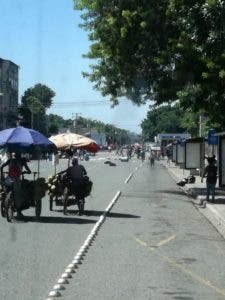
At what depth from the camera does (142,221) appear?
17.2m

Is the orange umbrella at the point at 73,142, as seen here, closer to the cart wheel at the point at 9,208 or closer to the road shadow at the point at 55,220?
the road shadow at the point at 55,220

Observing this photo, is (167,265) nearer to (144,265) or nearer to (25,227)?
(144,265)

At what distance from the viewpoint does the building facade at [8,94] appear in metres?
107

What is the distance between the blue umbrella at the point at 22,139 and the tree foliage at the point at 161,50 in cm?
636

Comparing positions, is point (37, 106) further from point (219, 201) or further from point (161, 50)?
point (219, 201)

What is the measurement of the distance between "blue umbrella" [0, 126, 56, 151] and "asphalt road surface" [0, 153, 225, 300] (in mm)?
1841

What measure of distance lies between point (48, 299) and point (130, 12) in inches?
747

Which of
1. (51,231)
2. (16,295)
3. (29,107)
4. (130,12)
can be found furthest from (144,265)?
(29,107)

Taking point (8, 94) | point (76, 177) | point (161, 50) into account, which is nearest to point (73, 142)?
point (76, 177)

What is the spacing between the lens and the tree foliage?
22328 mm

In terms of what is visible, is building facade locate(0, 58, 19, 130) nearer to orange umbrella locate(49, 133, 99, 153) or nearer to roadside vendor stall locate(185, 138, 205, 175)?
roadside vendor stall locate(185, 138, 205, 175)

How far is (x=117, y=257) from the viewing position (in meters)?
11.1

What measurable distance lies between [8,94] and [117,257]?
339 ft

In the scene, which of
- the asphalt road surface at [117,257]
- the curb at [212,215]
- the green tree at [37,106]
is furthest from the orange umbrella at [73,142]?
the green tree at [37,106]
